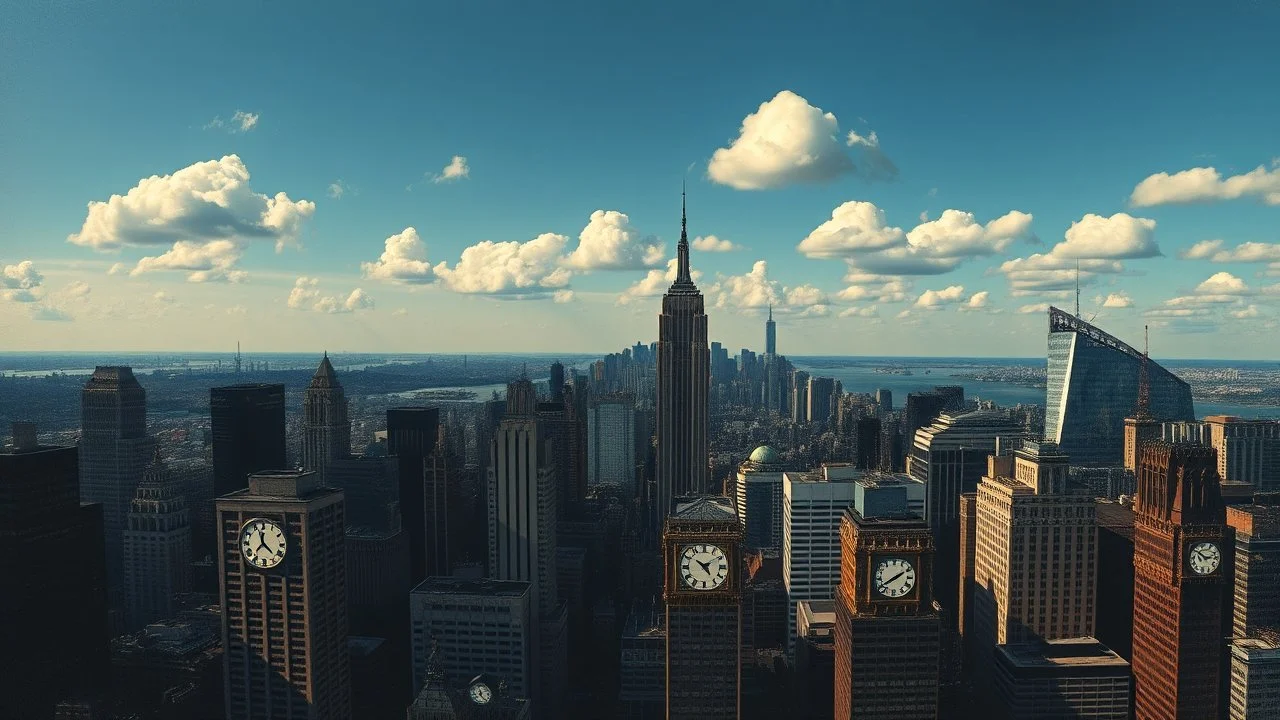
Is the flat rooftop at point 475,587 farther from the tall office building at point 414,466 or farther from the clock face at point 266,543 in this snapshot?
the tall office building at point 414,466

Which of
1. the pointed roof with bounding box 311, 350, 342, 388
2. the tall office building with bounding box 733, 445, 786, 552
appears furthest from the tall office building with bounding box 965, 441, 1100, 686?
the pointed roof with bounding box 311, 350, 342, 388

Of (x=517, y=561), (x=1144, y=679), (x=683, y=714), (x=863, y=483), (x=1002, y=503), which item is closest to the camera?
(x=683, y=714)

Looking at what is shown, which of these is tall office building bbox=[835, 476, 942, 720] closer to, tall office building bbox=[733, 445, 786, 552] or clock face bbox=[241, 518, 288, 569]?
clock face bbox=[241, 518, 288, 569]

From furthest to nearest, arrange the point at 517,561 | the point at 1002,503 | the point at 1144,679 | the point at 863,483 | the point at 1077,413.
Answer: the point at 1077,413, the point at 517,561, the point at 863,483, the point at 1002,503, the point at 1144,679

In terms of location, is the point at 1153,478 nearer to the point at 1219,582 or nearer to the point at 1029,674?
the point at 1219,582

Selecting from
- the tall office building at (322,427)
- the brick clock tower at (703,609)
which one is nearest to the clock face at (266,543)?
the brick clock tower at (703,609)

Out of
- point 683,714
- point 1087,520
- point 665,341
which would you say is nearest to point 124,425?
point 665,341

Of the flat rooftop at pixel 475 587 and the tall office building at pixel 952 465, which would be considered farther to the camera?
the tall office building at pixel 952 465
